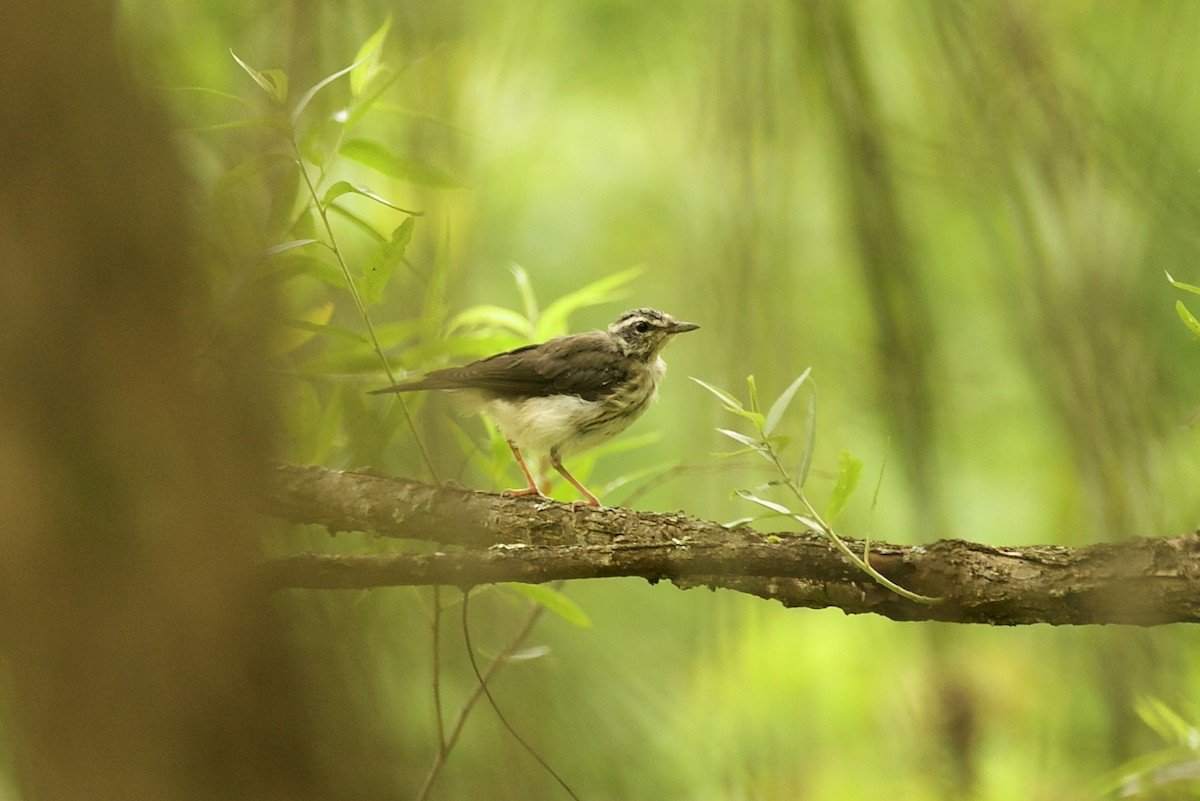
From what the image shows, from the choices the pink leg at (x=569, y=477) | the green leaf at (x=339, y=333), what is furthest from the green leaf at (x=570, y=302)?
the green leaf at (x=339, y=333)

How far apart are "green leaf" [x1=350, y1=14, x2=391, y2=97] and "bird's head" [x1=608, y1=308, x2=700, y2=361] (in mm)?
2711

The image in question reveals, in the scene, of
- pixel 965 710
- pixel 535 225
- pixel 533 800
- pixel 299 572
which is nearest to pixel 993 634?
pixel 965 710

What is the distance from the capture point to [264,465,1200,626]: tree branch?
263cm

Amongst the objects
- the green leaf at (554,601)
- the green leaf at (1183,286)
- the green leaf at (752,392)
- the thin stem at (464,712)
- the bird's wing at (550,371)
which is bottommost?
the thin stem at (464,712)

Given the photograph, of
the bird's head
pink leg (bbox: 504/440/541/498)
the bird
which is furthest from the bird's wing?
pink leg (bbox: 504/440/541/498)

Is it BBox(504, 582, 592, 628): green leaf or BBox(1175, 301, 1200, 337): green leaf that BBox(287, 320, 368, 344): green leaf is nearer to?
BBox(504, 582, 592, 628): green leaf

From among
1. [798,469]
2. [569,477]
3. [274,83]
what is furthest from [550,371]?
[798,469]

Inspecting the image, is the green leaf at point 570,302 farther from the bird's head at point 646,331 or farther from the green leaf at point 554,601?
the bird's head at point 646,331

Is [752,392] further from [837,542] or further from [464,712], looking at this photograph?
[464,712]

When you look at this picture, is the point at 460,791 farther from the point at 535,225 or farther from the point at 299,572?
the point at 535,225

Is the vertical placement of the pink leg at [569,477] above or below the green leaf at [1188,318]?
below

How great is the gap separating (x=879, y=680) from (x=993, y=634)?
66.4 inches

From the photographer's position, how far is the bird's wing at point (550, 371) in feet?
18.1

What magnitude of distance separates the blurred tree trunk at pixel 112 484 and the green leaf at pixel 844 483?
1789mm
